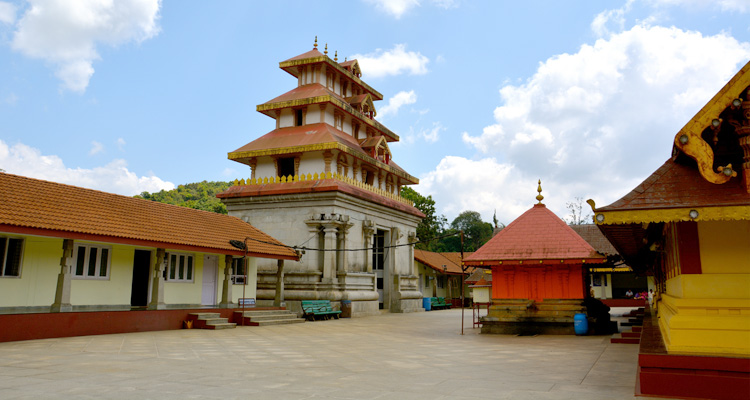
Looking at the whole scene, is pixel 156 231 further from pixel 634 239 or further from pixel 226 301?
pixel 634 239

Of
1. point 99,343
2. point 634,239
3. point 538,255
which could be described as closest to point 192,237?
point 99,343

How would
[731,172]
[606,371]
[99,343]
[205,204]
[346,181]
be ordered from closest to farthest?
[731,172] → [606,371] → [99,343] → [346,181] → [205,204]

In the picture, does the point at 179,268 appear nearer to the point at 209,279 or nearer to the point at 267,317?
the point at 209,279

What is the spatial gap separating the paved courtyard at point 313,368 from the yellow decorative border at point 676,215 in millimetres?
2057

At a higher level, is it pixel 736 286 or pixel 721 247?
pixel 721 247

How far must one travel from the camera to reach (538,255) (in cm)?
1512

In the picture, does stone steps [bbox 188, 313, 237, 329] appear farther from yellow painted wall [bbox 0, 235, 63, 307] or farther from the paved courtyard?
yellow painted wall [bbox 0, 235, 63, 307]

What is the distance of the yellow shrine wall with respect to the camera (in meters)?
5.84

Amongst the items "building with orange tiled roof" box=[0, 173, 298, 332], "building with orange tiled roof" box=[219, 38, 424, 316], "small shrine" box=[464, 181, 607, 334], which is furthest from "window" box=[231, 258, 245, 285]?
"small shrine" box=[464, 181, 607, 334]

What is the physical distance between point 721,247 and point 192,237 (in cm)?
1484

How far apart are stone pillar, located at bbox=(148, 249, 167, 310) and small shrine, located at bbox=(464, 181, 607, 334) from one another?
9.10 meters

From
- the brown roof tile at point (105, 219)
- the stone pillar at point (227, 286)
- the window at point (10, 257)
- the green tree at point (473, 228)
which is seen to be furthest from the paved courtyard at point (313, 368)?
the green tree at point (473, 228)

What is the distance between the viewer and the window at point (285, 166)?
1053 inches

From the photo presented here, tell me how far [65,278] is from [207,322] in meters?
4.30
